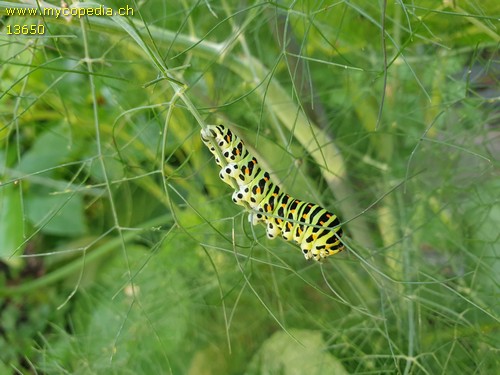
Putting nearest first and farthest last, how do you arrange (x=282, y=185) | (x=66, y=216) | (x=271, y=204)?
(x=271, y=204), (x=282, y=185), (x=66, y=216)

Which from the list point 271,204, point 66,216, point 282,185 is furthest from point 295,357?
point 66,216

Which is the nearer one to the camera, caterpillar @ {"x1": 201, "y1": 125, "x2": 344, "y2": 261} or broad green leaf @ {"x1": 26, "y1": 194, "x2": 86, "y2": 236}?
caterpillar @ {"x1": 201, "y1": 125, "x2": 344, "y2": 261}

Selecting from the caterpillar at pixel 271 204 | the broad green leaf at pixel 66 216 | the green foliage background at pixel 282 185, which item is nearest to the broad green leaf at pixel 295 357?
the green foliage background at pixel 282 185

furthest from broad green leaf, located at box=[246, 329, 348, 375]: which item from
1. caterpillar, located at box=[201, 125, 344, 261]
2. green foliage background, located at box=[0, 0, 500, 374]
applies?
caterpillar, located at box=[201, 125, 344, 261]

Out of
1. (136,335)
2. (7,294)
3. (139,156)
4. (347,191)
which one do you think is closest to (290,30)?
(347,191)

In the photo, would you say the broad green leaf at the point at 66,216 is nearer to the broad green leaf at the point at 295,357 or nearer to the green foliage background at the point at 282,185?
the green foliage background at the point at 282,185

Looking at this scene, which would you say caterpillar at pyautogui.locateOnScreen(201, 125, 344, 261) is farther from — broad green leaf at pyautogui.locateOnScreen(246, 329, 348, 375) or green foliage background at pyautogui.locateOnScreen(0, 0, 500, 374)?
broad green leaf at pyautogui.locateOnScreen(246, 329, 348, 375)

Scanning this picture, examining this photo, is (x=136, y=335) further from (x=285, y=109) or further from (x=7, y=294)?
(x=285, y=109)

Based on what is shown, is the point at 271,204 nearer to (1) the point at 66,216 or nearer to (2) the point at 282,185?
(2) the point at 282,185
